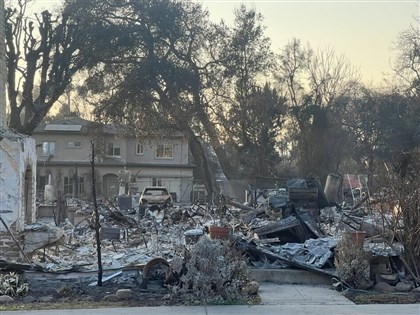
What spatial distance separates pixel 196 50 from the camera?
129ft

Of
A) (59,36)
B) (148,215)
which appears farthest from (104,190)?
(148,215)

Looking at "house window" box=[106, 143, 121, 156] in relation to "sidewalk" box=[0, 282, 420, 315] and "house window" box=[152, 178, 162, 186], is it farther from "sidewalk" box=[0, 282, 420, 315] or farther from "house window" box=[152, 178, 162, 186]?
"sidewalk" box=[0, 282, 420, 315]

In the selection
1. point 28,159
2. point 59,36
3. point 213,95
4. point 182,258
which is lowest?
point 182,258

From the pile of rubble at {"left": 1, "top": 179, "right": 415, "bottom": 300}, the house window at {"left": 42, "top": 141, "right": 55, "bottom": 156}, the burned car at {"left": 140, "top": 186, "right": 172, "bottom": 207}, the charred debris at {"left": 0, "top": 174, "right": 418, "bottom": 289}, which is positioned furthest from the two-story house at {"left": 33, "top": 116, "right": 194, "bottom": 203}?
the pile of rubble at {"left": 1, "top": 179, "right": 415, "bottom": 300}

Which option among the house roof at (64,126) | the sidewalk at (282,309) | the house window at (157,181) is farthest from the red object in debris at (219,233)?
the house roof at (64,126)

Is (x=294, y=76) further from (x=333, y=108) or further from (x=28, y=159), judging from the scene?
(x=28, y=159)

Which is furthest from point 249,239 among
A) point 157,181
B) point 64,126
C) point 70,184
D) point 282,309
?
point 64,126

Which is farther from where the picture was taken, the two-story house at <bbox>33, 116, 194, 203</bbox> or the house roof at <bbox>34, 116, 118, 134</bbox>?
the house roof at <bbox>34, 116, 118, 134</bbox>

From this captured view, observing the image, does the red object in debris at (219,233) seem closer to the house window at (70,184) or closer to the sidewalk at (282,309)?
the sidewalk at (282,309)

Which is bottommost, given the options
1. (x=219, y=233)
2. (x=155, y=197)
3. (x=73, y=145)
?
(x=219, y=233)

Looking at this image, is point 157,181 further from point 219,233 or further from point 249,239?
point 219,233

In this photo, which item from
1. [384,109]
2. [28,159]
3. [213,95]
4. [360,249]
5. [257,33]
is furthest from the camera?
[384,109]

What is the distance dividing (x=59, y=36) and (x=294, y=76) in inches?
1031

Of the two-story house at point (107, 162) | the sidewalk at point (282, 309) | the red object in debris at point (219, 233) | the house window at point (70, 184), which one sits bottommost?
the sidewalk at point (282, 309)
